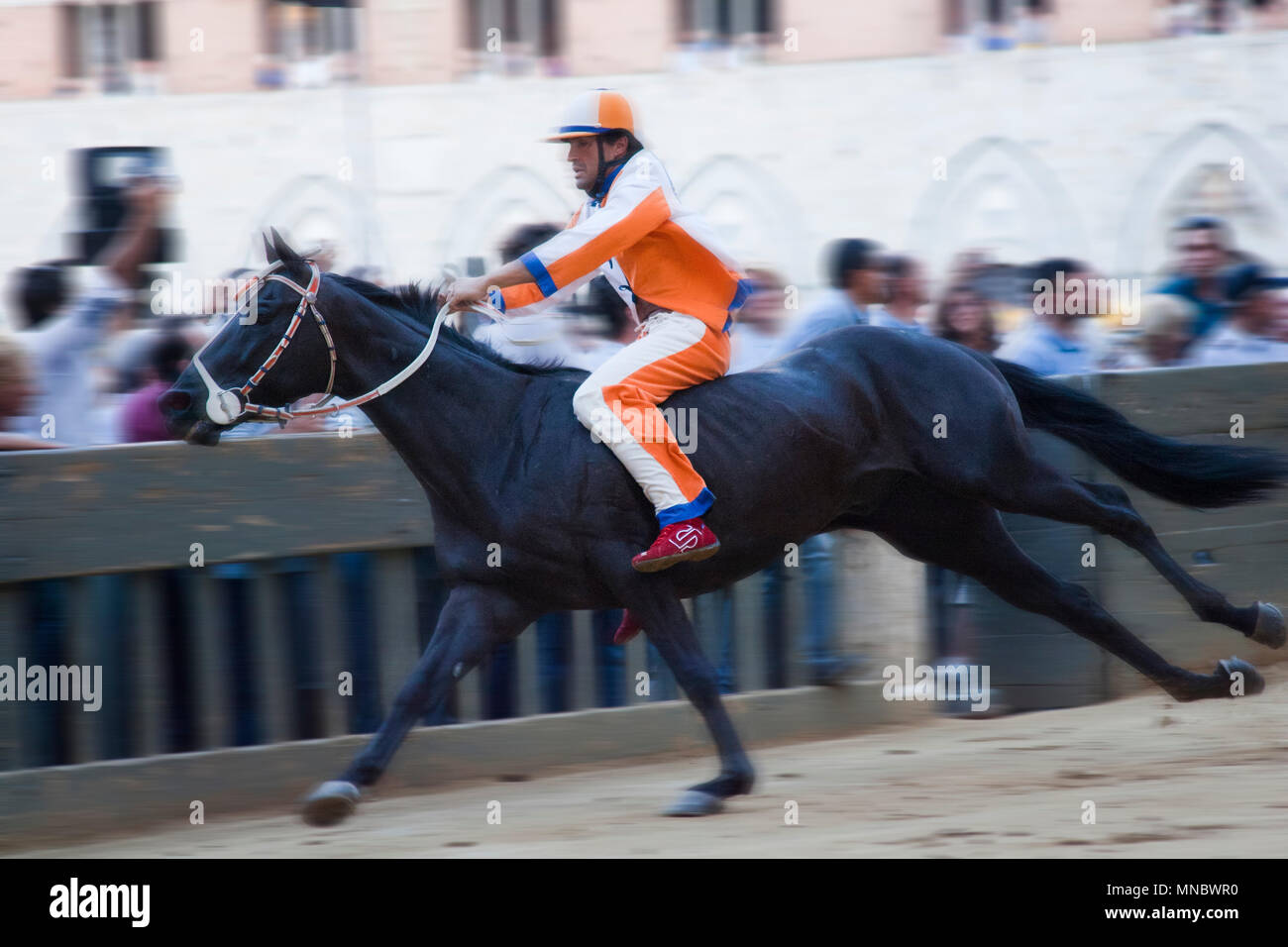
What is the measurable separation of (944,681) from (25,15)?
46.8 feet

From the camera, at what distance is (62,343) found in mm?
6297

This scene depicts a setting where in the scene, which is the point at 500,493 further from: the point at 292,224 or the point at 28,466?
the point at 292,224

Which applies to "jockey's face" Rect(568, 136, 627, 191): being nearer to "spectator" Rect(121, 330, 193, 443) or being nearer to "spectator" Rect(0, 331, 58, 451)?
"spectator" Rect(121, 330, 193, 443)

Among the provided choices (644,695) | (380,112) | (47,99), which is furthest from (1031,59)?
(644,695)

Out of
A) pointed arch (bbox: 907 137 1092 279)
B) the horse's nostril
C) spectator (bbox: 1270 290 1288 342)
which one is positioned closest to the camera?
the horse's nostril

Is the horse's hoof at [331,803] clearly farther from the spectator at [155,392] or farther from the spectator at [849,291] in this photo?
the spectator at [849,291]

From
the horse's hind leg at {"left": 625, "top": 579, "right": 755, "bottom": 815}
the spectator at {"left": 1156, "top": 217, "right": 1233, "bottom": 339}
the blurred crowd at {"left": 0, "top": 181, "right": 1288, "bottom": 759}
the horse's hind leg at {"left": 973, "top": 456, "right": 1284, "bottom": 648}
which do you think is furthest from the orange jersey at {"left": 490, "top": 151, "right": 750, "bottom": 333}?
the spectator at {"left": 1156, "top": 217, "right": 1233, "bottom": 339}

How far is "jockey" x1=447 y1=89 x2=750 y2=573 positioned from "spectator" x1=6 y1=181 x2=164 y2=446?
164 centimetres

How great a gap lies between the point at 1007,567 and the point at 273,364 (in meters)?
2.80

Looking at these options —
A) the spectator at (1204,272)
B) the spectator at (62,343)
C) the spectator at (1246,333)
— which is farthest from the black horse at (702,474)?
the spectator at (1204,272)

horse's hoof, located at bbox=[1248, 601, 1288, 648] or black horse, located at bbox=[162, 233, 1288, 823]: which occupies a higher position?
black horse, located at bbox=[162, 233, 1288, 823]

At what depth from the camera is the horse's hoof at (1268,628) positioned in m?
6.25

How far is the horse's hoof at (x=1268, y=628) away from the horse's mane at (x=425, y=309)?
2.72m

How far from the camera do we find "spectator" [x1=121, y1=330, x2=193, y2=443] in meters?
6.27
